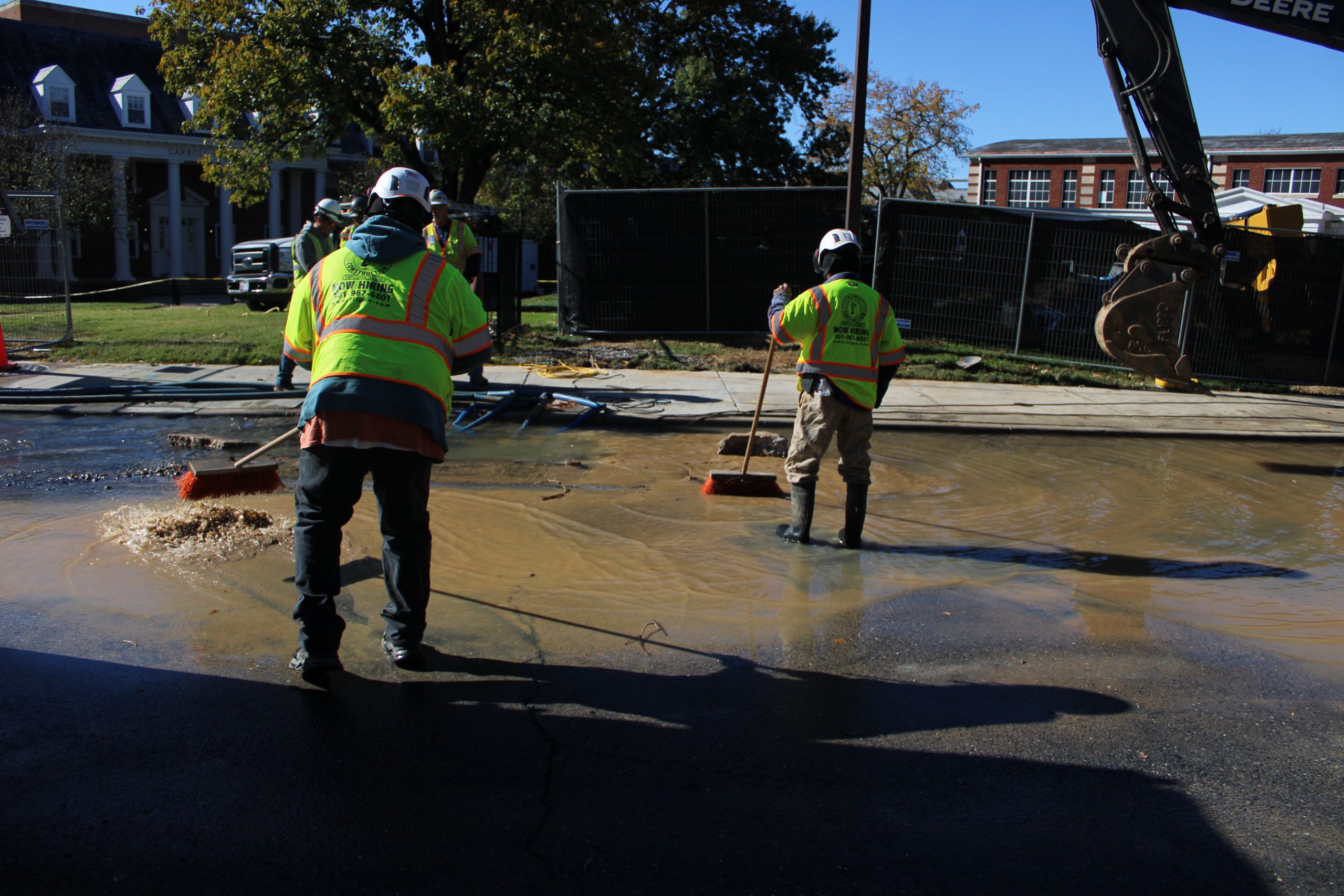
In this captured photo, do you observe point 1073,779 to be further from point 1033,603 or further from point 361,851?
point 361,851

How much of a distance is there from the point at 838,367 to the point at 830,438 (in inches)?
16.9

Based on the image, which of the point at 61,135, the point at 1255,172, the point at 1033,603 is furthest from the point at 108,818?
the point at 1255,172

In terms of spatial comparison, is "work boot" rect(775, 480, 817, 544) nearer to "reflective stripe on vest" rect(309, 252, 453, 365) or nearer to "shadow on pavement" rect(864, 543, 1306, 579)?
"shadow on pavement" rect(864, 543, 1306, 579)

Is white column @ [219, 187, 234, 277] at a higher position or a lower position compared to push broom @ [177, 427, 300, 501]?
higher

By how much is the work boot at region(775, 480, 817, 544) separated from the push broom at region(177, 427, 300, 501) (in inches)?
121

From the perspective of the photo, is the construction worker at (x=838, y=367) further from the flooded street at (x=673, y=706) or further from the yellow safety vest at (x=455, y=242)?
the yellow safety vest at (x=455, y=242)

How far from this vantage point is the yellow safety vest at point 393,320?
3828mm

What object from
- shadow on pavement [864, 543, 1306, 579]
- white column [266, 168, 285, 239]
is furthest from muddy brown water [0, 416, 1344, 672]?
white column [266, 168, 285, 239]

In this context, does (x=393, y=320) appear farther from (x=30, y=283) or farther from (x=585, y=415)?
(x=30, y=283)

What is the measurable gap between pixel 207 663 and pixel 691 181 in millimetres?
26662

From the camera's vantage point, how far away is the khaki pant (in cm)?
Result: 597

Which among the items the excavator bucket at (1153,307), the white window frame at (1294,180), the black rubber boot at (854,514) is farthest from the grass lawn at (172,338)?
the white window frame at (1294,180)

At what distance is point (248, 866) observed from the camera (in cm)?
271

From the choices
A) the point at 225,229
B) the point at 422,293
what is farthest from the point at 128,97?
the point at 422,293
